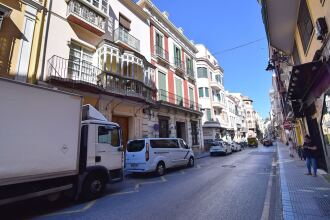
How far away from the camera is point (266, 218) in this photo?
14.2ft

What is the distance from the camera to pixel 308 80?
23.7ft

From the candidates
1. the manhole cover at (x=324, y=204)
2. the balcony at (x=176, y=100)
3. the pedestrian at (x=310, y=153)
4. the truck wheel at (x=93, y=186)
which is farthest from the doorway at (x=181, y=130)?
the manhole cover at (x=324, y=204)

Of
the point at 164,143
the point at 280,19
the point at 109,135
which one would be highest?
the point at 280,19

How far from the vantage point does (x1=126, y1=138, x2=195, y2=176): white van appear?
32.4ft

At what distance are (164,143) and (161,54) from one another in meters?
11.3

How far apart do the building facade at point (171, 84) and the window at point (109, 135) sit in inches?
333

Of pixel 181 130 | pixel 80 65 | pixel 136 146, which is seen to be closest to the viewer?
pixel 136 146

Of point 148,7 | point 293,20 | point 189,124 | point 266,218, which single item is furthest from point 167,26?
point 266,218

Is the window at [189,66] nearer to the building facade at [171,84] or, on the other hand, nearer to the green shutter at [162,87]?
the building facade at [171,84]

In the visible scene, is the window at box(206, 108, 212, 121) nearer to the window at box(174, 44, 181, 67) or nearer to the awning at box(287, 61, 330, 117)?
the window at box(174, 44, 181, 67)

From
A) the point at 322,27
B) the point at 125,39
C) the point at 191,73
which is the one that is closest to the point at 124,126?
the point at 125,39

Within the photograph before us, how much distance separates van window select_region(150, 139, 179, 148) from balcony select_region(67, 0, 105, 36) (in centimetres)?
784

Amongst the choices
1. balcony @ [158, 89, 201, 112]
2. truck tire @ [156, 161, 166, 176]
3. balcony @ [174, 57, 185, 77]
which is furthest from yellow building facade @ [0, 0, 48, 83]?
balcony @ [174, 57, 185, 77]

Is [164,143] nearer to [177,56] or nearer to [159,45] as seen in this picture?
[159,45]
